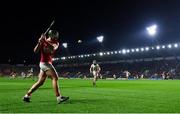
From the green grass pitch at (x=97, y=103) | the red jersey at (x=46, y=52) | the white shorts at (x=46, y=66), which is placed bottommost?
the green grass pitch at (x=97, y=103)

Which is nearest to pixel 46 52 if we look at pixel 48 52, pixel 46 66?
pixel 48 52

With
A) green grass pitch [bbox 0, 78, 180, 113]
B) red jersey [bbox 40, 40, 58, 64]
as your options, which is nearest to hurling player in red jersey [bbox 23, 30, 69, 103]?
red jersey [bbox 40, 40, 58, 64]

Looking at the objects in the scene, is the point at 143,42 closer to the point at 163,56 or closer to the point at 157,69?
the point at 163,56

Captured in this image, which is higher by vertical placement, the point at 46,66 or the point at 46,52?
the point at 46,52

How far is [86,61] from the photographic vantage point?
114 metres

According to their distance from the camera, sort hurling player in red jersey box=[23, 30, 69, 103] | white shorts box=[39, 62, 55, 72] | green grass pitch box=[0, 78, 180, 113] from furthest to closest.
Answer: white shorts box=[39, 62, 55, 72] → hurling player in red jersey box=[23, 30, 69, 103] → green grass pitch box=[0, 78, 180, 113]

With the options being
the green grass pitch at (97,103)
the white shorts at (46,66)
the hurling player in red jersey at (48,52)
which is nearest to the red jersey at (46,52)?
the hurling player in red jersey at (48,52)

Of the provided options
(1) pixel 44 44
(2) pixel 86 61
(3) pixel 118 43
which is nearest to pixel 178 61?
(3) pixel 118 43

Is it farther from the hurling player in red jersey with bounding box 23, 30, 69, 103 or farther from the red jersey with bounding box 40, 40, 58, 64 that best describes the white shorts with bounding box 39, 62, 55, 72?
the red jersey with bounding box 40, 40, 58, 64

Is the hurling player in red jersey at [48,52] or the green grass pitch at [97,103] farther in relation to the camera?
the hurling player in red jersey at [48,52]

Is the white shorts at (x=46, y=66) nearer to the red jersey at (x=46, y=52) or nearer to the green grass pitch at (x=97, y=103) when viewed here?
the red jersey at (x=46, y=52)

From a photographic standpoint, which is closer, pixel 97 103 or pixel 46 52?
pixel 97 103

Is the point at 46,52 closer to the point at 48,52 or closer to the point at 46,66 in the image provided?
the point at 48,52

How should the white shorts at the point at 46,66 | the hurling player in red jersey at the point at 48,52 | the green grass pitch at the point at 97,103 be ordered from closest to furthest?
the green grass pitch at the point at 97,103, the hurling player in red jersey at the point at 48,52, the white shorts at the point at 46,66
